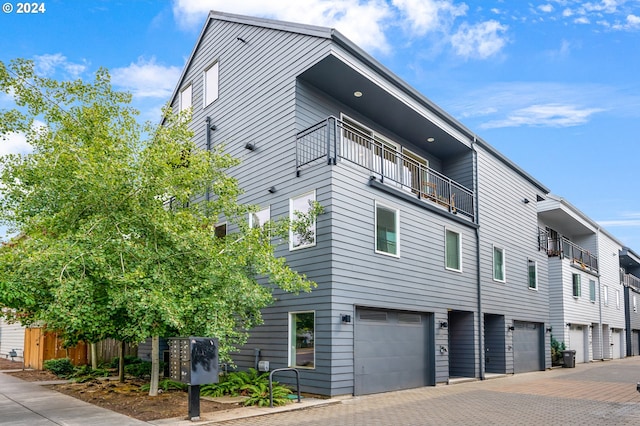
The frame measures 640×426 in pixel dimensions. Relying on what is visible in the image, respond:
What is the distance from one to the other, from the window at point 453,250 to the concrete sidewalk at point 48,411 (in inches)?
390

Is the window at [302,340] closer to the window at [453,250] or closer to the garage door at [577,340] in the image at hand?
the window at [453,250]

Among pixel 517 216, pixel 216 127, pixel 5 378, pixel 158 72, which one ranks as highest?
pixel 158 72

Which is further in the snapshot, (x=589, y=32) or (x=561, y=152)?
(x=561, y=152)

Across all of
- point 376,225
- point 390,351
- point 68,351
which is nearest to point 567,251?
point 390,351

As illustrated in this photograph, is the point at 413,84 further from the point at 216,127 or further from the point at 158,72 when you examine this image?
the point at 158,72

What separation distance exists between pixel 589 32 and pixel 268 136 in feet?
39.0

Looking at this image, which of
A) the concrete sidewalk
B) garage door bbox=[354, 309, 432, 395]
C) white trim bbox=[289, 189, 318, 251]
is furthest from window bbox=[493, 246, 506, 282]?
the concrete sidewalk

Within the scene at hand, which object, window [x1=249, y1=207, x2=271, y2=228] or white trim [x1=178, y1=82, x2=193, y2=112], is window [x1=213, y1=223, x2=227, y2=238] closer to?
window [x1=249, y1=207, x2=271, y2=228]

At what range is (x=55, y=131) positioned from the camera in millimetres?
12352

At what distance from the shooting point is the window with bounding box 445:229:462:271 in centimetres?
1572

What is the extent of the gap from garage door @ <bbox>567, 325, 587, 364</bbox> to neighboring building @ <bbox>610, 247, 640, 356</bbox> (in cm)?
772

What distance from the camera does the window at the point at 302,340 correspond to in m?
11.8

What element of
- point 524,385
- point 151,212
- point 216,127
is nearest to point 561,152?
point 524,385

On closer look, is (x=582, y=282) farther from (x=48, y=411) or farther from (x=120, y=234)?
(x=48, y=411)
